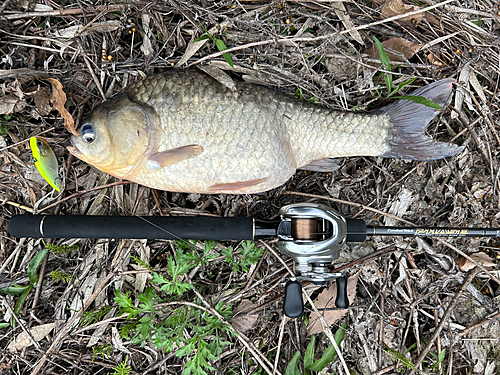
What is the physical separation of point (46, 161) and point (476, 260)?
3.09 m

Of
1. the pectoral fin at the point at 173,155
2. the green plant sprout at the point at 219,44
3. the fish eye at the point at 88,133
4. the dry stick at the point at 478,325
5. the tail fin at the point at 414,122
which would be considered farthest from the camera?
the dry stick at the point at 478,325

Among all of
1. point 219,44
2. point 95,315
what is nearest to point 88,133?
point 219,44

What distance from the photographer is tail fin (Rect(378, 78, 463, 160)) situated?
Result: 2.20 metres

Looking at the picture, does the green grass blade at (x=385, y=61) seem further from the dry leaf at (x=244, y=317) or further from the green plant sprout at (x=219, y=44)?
the dry leaf at (x=244, y=317)

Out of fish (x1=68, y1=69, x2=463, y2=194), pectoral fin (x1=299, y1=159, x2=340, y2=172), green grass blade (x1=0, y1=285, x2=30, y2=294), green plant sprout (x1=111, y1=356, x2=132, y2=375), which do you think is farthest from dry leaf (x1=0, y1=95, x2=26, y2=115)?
pectoral fin (x1=299, y1=159, x2=340, y2=172)

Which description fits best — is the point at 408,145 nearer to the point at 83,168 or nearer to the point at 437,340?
the point at 437,340

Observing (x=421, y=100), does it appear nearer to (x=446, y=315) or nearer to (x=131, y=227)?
(x=446, y=315)

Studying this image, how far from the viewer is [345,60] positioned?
7.66ft

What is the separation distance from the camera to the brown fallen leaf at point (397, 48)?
230cm

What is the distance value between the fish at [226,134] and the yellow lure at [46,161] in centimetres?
36

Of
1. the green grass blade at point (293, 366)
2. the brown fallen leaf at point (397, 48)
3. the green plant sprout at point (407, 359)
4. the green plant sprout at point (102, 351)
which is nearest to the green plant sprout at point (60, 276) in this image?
the green plant sprout at point (102, 351)

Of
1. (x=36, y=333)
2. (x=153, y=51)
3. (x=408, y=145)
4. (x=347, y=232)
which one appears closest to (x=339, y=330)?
(x=347, y=232)

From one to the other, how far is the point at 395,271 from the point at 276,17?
202 cm

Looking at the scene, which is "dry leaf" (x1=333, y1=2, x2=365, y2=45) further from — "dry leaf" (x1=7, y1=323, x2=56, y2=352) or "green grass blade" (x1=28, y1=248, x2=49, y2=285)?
"dry leaf" (x1=7, y1=323, x2=56, y2=352)
